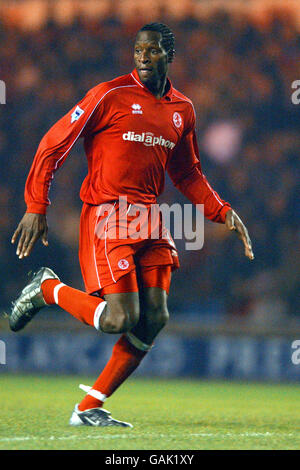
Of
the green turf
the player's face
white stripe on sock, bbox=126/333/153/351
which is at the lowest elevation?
the green turf

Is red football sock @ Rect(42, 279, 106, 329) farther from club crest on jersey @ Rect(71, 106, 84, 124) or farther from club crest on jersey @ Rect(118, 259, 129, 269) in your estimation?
Result: club crest on jersey @ Rect(71, 106, 84, 124)

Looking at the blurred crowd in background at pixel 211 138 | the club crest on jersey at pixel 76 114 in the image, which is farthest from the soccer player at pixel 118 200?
the blurred crowd in background at pixel 211 138

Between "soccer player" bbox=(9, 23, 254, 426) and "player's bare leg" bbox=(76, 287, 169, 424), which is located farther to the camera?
"player's bare leg" bbox=(76, 287, 169, 424)

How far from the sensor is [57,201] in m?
9.86

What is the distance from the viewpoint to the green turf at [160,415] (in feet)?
13.0

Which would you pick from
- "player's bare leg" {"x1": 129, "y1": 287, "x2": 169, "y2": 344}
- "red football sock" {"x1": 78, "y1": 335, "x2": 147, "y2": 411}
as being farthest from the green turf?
"player's bare leg" {"x1": 129, "y1": 287, "x2": 169, "y2": 344}

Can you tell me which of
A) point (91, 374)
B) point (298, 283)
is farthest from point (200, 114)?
point (91, 374)

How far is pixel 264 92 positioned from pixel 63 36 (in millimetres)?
2674

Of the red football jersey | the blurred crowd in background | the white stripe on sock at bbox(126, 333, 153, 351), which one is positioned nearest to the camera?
the red football jersey

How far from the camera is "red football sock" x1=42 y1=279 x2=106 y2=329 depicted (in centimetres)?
449

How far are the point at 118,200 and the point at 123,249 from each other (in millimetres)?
269

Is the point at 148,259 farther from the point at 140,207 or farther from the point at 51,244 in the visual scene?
the point at 51,244

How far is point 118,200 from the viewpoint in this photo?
457cm
